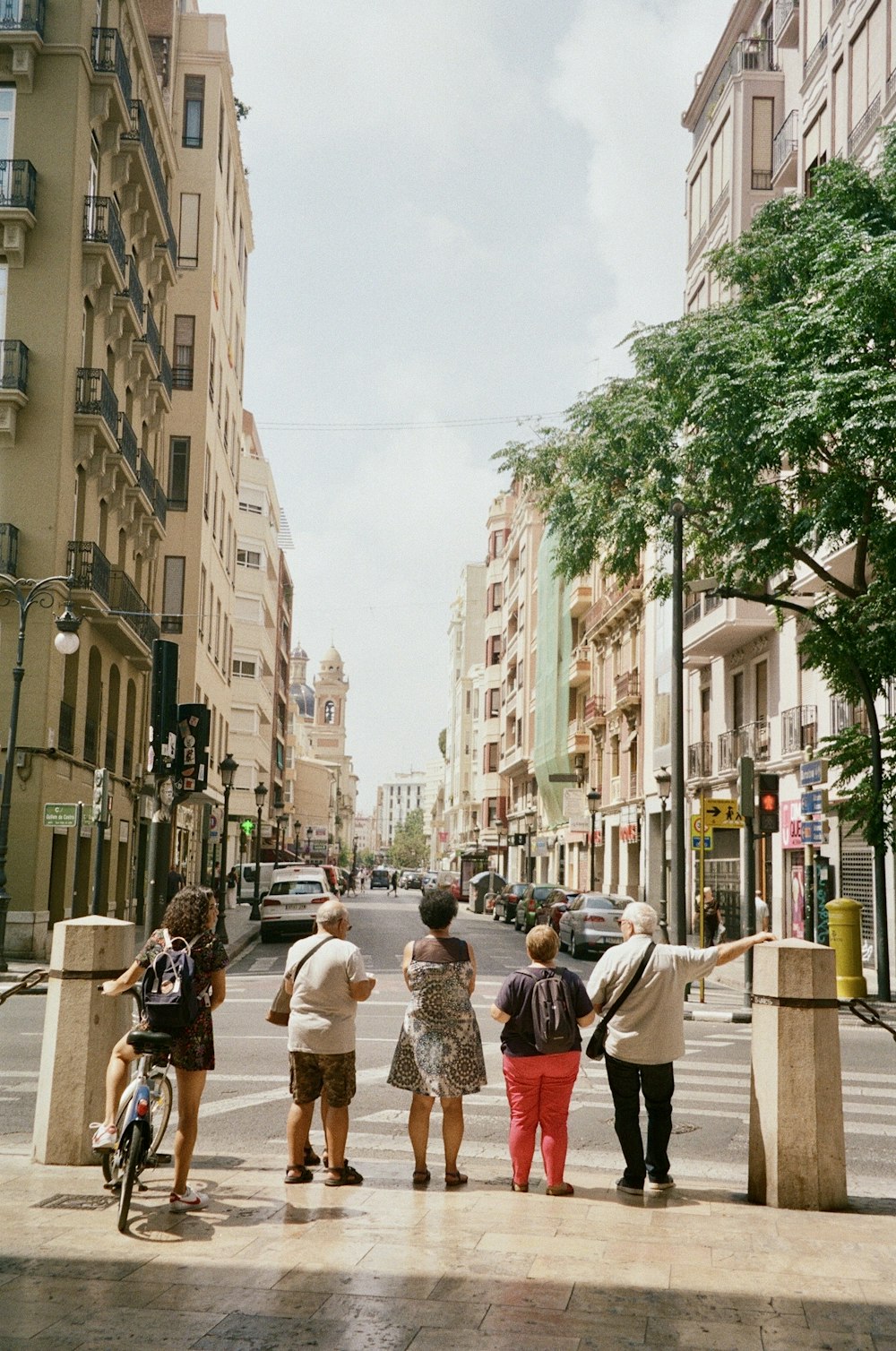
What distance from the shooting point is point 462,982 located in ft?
26.2

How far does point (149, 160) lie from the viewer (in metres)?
35.5

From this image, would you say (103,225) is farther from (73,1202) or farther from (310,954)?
(73,1202)

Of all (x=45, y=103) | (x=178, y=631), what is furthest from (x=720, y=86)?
(x=178, y=631)

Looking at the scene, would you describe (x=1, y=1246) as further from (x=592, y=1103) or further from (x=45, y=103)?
(x=45, y=103)

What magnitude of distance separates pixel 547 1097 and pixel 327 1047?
4.04ft

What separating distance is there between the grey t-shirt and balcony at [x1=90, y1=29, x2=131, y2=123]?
91.1 feet

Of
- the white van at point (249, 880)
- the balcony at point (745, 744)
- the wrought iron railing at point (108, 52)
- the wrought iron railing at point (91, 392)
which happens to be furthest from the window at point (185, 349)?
the balcony at point (745, 744)

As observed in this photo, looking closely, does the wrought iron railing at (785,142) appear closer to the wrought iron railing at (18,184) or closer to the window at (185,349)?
the wrought iron railing at (18,184)

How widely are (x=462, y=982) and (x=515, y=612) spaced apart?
8068 centimetres

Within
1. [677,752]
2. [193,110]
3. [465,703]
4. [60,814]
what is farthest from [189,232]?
[465,703]

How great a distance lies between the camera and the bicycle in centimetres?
683

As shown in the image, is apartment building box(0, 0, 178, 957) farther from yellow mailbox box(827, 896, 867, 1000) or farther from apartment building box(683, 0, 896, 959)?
yellow mailbox box(827, 896, 867, 1000)

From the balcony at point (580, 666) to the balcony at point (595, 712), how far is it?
203 centimetres

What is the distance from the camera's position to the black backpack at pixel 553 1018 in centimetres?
779
